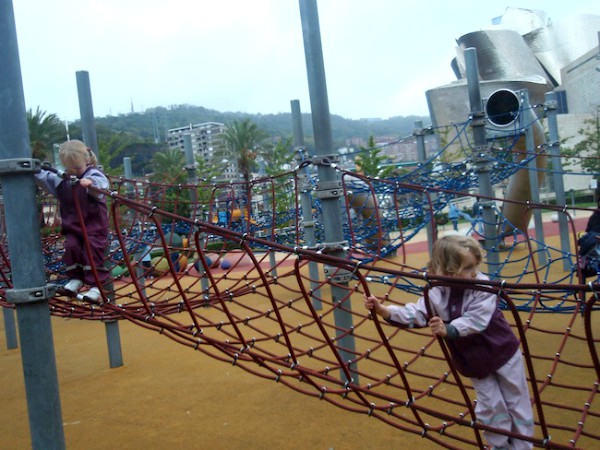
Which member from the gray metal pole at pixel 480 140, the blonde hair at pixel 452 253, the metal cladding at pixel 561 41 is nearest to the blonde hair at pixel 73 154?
the blonde hair at pixel 452 253

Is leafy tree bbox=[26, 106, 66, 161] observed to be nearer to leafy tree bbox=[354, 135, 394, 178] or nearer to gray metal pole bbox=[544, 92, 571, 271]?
leafy tree bbox=[354, 135, 394, 178]

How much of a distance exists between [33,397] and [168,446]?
130 cm

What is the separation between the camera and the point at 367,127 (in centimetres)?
9162

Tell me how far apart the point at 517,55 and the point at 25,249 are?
108 ft

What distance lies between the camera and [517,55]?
30.9 meters

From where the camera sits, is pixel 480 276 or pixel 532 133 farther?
pixel 532 133

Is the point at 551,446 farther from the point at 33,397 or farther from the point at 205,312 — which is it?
the point at 205,312

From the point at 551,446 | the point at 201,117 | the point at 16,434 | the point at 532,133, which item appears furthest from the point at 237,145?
the point at 201,117

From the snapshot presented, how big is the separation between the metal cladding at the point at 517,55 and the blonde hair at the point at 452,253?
20412 mm

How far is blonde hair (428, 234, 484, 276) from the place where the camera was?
1.79 metres

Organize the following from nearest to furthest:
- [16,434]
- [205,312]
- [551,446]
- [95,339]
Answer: [551,446] < [16,434] < [95,339] < [205,312]

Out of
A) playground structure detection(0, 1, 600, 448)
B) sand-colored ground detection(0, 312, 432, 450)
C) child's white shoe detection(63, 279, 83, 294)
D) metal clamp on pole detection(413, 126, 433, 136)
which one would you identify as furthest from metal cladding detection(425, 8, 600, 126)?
child's white shoe detection(63, 279, 83, 294)

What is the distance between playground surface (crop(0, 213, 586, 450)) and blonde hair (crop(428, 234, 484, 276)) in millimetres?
1290

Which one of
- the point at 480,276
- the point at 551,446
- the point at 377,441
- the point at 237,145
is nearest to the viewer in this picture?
the point at 551,446
